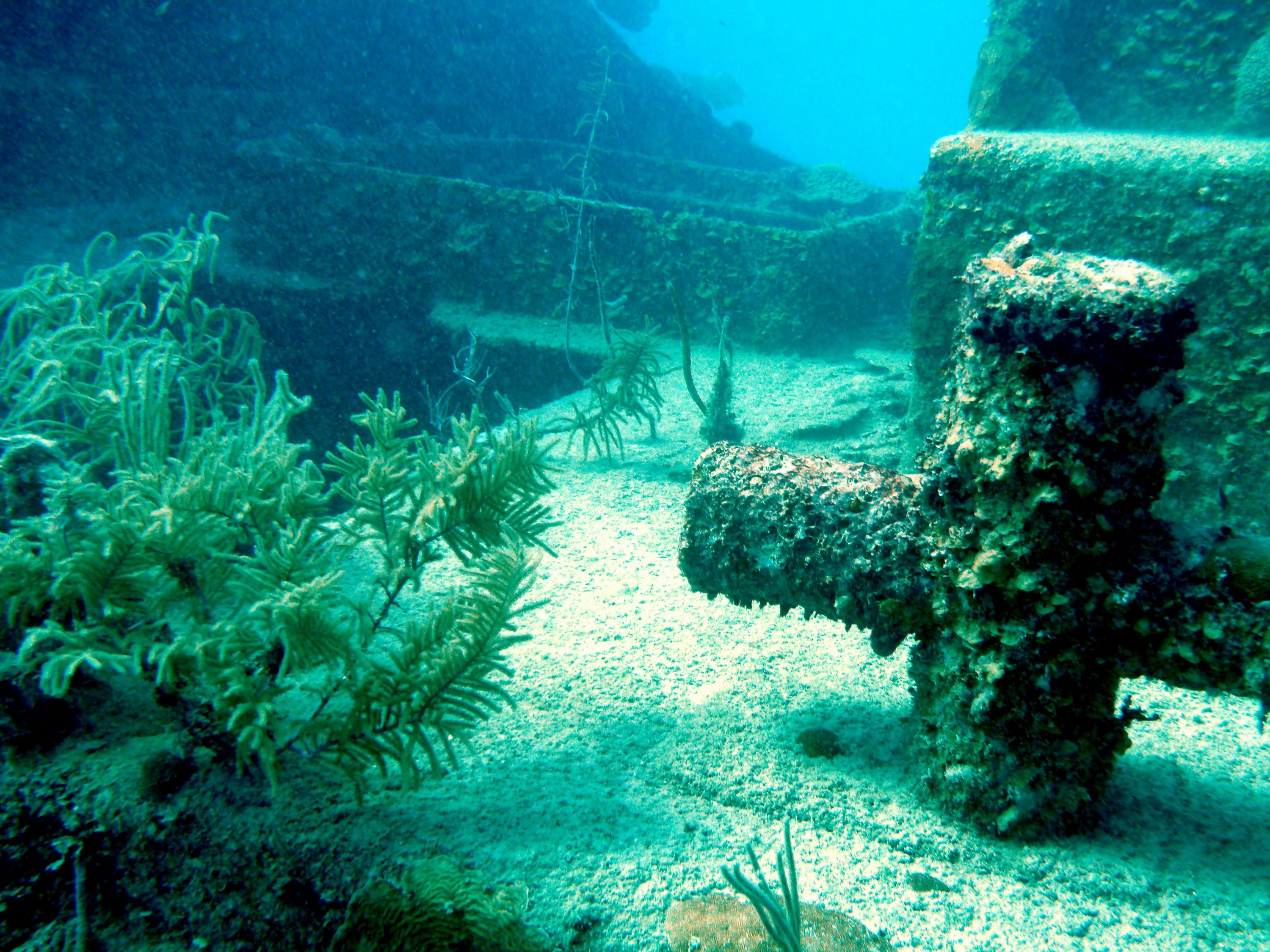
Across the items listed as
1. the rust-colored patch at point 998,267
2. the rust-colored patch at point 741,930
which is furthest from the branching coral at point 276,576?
the rust-colored patch at point 998,267

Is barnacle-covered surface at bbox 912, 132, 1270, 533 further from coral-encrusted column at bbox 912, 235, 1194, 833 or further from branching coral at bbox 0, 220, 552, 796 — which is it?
branching coral at bbox 0, 220, 552, 796

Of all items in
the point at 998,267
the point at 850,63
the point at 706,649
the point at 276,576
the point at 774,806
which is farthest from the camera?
the point at 850,63

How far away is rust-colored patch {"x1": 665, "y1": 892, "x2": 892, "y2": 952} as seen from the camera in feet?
5.15

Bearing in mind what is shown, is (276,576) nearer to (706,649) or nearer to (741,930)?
(741,930)

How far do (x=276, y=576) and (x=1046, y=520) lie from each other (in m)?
2.28

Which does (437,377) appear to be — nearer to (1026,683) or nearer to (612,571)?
(612,571)

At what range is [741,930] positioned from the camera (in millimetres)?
1607

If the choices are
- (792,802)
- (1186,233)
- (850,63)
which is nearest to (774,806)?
(792,802)

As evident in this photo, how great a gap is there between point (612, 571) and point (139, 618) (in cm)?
225

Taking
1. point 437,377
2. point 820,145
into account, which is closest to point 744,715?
point 437,377

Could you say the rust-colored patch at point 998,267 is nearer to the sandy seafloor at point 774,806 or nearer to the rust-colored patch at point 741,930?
the sandy seafloor at point 774,806

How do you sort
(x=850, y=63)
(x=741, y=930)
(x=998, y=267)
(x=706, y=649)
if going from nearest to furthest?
(x=741, y=930), (x=998, y=267), (x=706, y=649), (x=850, y=63)

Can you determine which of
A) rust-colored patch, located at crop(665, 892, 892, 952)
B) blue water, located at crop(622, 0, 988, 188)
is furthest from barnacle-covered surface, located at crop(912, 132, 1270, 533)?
blue water, located at crop(622, 0, 988, 188)

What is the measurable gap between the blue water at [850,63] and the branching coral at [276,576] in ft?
369
